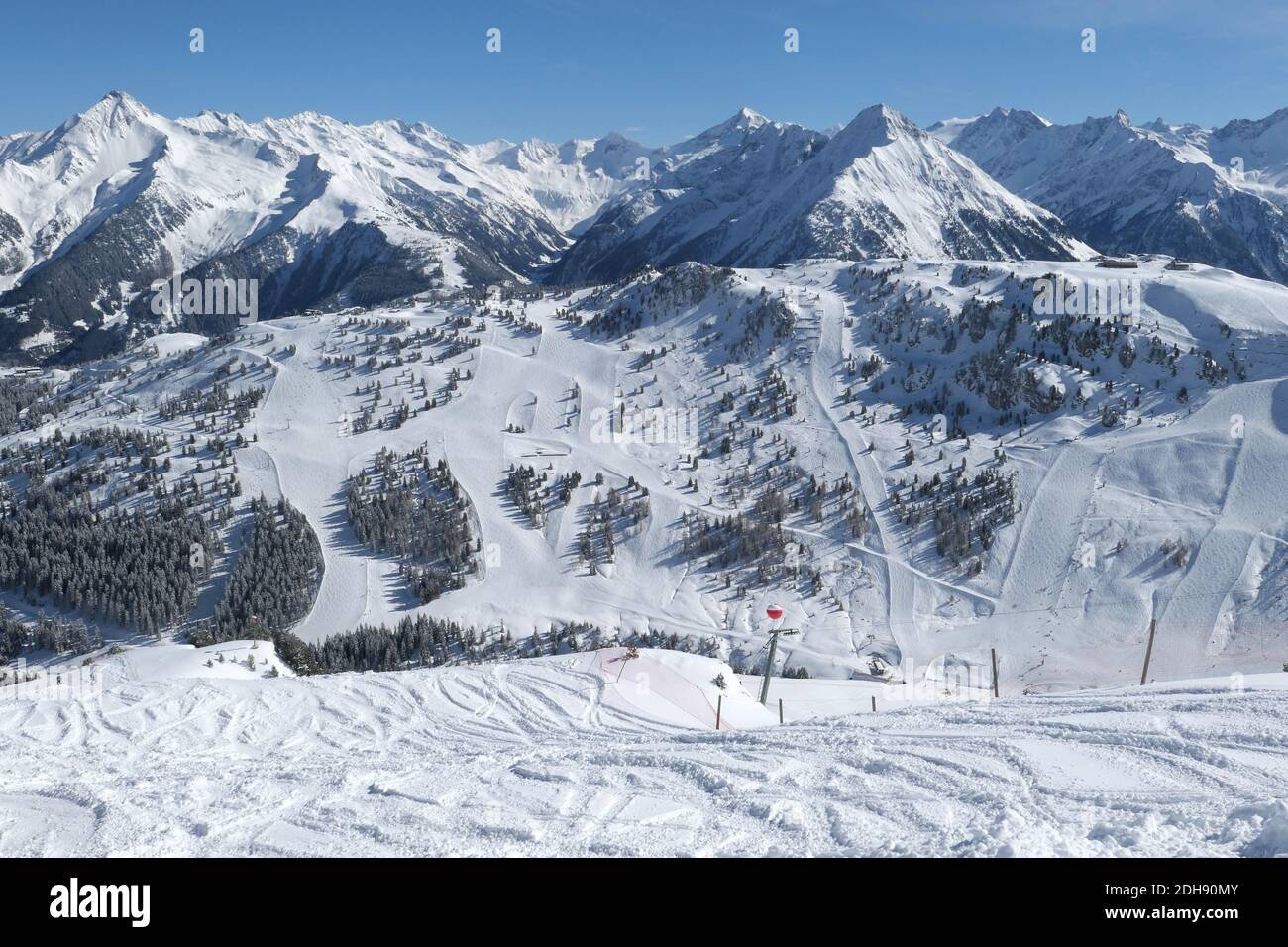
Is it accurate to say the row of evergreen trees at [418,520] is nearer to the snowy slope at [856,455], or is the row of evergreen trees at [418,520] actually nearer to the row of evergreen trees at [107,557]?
the snowy slope at [856,455]

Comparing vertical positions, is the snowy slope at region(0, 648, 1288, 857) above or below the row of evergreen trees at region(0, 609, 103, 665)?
above

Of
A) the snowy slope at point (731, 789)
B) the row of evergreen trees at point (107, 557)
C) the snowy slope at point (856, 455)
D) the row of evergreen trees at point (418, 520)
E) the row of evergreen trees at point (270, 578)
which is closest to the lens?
the snowy slope at point (731, 789)

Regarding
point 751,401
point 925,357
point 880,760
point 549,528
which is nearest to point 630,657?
point 880,760

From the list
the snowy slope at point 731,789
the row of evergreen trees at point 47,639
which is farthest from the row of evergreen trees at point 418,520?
the snowy slope at point 731,789

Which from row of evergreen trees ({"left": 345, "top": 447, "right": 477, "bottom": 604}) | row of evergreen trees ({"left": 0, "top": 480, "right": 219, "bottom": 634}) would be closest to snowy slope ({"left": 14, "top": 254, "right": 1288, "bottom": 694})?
row of evergreen trees ({"left": 345, "top": 447, "right": 477, "bottom": 604})

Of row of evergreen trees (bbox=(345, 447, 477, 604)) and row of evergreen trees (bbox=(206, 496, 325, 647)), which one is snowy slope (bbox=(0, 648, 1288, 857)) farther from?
row of evergreen trees (bbox=(345, 447, 477, 604))

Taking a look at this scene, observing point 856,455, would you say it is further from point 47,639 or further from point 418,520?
point 47,639

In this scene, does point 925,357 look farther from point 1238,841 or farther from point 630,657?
point 1238,841

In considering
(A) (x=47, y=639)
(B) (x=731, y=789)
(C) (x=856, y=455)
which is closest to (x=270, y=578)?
(A) (x=47, y=639)
